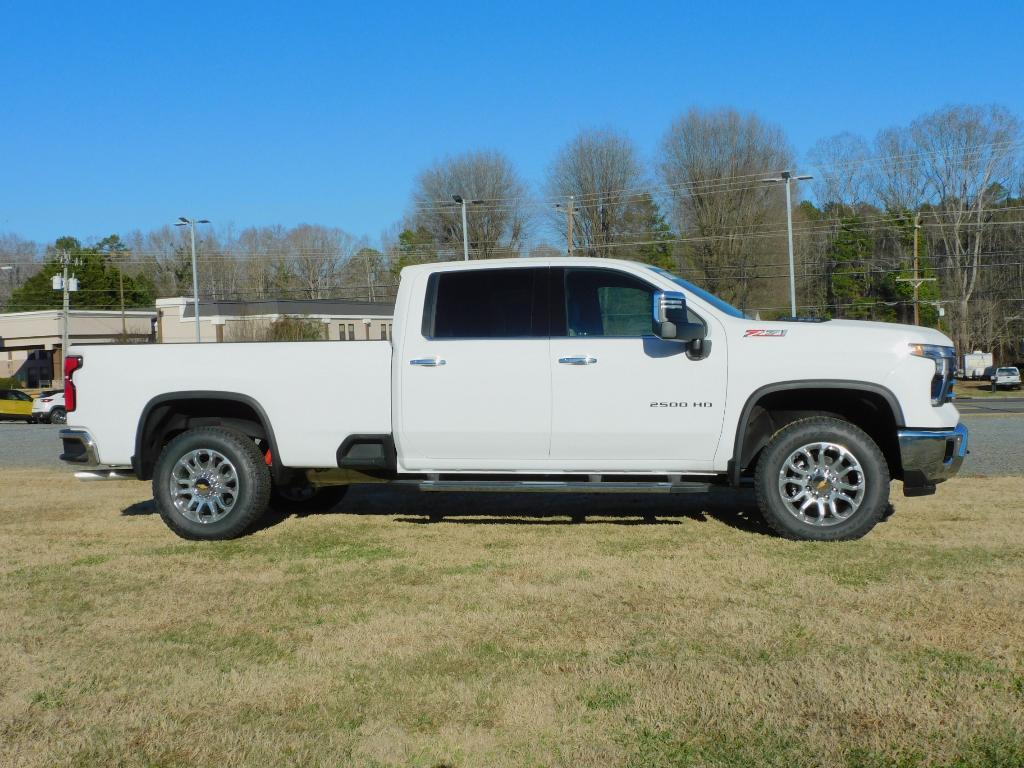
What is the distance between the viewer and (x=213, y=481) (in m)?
7.85

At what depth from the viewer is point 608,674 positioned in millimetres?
4434

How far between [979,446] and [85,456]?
37.8 feet

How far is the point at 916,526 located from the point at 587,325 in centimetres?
288

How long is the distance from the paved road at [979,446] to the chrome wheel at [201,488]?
773cm

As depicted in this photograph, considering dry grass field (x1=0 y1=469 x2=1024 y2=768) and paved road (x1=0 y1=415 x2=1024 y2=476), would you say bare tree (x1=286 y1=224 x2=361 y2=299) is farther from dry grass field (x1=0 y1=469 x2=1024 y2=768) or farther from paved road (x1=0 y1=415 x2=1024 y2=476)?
dry grass field (x1=0 y1=469 x2=1024 y2=768)

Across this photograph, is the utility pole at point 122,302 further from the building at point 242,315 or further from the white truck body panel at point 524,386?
the white truck body panel at point 524,386

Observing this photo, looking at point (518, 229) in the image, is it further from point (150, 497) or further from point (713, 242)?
point (150, 497)

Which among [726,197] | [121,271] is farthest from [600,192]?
[121,271]

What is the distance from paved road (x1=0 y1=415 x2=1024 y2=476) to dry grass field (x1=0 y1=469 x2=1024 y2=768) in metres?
4.05

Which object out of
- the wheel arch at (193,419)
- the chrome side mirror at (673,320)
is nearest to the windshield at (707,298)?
the chrome side mirror at (673,320)

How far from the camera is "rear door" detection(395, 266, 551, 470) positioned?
7387mm

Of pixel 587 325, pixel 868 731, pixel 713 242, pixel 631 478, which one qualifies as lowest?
pixel 868 731

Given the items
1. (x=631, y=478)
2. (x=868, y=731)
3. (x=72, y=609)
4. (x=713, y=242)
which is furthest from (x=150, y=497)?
(x=713, y=242)

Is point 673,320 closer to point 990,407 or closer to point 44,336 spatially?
point 990,407
